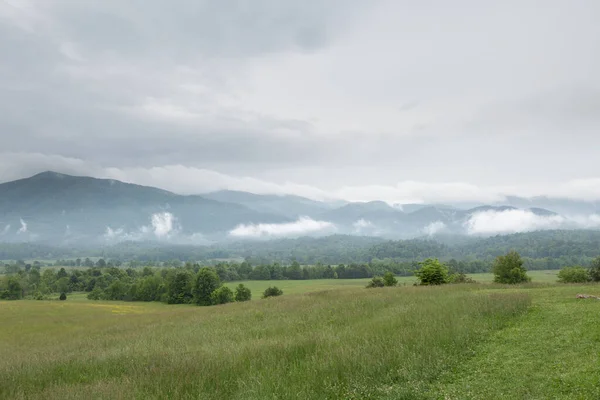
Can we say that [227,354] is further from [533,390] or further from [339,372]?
[533,390]

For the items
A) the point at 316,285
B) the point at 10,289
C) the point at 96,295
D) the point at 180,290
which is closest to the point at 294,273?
the point at 316,285

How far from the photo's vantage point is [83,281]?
123 meters

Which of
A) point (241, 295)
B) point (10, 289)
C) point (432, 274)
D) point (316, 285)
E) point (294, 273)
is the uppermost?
point (432, 274)

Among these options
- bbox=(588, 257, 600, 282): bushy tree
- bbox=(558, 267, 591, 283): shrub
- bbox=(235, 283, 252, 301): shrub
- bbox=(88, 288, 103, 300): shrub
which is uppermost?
bbox=(588, 257, 600, 282): bushy tree

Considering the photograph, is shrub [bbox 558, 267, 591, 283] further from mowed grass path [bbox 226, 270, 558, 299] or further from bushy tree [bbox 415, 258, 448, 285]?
mowed grass path [bbox 226, 270, 558, 299]

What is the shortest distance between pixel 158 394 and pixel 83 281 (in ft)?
438

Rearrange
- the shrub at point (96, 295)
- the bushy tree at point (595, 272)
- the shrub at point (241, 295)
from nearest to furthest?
the bushy tree at point (595, 272), the shrub at point (241, 295), the shrub at point (96, 295)

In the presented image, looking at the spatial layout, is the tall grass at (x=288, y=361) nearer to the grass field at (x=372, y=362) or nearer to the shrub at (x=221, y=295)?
the grass field at (x=372, y=362)

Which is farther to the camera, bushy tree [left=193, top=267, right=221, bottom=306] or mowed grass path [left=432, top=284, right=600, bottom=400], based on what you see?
bushy tree [left=193, top=267, right=221, bottom=306]

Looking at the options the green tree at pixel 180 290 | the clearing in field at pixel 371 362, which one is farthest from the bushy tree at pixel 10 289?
the clearing in field at pixel 371 362

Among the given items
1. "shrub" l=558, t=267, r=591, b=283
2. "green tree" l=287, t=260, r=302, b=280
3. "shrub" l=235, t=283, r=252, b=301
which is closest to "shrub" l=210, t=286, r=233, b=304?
"shrub" l=235, t=283, r=252, b=301

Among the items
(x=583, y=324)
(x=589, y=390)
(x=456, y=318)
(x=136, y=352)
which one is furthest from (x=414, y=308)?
(x=136, y=352)

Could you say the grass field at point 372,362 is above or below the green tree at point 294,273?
above

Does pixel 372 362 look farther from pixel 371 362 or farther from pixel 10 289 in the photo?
pixel 10 289
